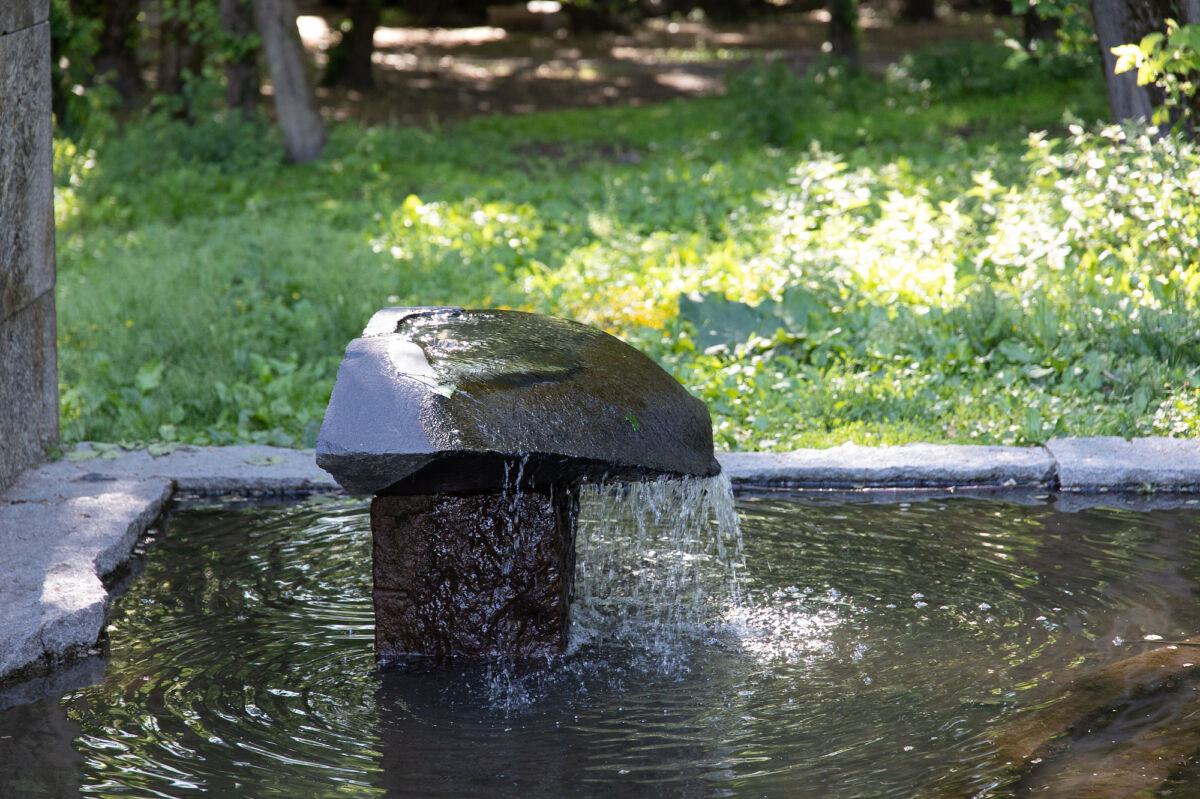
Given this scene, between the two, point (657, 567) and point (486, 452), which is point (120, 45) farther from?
point (486, 452)

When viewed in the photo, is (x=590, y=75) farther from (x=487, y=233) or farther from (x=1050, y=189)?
(x=1050, y=189)

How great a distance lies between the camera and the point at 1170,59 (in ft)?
23.9

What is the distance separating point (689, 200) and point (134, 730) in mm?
6980

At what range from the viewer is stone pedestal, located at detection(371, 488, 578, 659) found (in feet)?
13.0

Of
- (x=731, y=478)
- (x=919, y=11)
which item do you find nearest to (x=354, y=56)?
(x=919, y=11)

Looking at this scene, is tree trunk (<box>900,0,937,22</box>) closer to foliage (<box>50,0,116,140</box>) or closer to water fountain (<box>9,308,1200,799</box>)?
foliage (<box>50,0,116,140</box>)

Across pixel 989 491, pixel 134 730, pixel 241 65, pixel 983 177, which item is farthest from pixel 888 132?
pixel 134 730

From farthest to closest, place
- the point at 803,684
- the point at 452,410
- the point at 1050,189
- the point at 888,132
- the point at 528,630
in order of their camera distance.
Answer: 1. the point at 888,132
2. the point at 1050,189
3. the point at 528,630
4. the point at 803,684
5. the point at 452,410

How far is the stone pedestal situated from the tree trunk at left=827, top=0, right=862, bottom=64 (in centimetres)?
1410

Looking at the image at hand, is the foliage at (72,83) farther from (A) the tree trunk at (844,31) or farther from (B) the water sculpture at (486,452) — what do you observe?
(A) the tree trunk at (844,31)

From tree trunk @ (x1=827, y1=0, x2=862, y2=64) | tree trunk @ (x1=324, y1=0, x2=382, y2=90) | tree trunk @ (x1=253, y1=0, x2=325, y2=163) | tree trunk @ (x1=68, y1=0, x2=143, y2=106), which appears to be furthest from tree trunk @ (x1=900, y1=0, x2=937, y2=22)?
tree trunk @ (x1=253, y1=0, x2=325, y2=163)

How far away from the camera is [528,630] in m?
4.09

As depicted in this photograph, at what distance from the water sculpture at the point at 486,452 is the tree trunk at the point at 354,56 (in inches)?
583

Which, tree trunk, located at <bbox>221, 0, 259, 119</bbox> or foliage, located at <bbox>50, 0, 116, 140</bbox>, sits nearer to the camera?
foliage, located at <bbox>50, 0, 116, 140</bbox>
